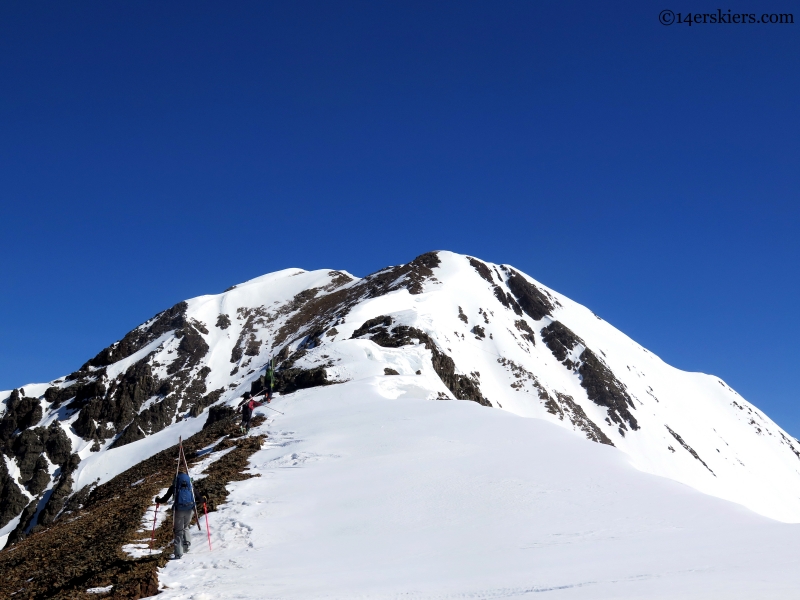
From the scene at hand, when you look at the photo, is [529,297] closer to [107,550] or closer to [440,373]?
[440,373]

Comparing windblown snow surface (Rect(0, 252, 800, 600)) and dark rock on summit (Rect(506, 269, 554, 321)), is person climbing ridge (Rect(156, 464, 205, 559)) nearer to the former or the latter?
windblown snow surface (Rect(0, 252, 800, 600))

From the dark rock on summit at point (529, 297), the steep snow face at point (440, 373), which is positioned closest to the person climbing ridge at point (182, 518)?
the steep snow face at point (440, 373)

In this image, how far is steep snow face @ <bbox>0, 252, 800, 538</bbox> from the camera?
75062 millimetres

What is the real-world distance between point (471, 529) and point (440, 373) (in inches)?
1648

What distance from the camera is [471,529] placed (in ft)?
36.9

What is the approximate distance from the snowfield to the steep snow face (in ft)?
114

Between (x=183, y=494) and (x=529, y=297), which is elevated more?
(x=529, y=297)

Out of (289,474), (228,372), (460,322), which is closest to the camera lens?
(289,474)

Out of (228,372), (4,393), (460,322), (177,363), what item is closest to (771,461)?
(460,322)

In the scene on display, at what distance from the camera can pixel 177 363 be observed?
10362cm

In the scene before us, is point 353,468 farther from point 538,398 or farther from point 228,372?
point 228,372

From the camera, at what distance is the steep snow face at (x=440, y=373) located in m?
75.1

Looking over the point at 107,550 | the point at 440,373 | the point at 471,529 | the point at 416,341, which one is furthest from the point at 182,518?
the point at 440,373

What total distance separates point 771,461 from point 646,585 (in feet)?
409
